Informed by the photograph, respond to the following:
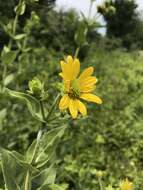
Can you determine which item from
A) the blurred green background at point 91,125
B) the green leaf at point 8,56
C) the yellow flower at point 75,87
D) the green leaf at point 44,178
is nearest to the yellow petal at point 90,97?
the yellow flower at point 75,87

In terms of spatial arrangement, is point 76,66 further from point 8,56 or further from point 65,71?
point 8,56

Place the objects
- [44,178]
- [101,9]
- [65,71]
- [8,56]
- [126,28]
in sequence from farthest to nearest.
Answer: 1. [126,28]
2. [8,56]
3. [101,9]
4. [44,178]
5. [65,71]

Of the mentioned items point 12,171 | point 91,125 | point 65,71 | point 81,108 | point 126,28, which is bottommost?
point 91,125

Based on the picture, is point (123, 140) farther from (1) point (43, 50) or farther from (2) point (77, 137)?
(1) point (43, 50)

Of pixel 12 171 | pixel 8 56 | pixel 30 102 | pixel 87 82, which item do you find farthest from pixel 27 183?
pixel 8 56

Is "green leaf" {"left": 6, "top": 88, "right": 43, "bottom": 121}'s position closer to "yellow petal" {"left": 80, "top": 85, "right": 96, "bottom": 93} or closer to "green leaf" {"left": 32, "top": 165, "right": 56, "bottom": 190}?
"yellow petal" {"left": 80, "top": 85, "right": 96, "bottom": 93}

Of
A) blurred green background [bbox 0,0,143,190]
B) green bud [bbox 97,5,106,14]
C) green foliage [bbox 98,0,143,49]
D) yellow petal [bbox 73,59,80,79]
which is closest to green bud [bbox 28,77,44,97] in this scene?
blurred green background [bbox 0,0,143,190]

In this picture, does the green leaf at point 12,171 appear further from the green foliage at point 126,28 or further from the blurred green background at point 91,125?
the green foliage at point 126,28
